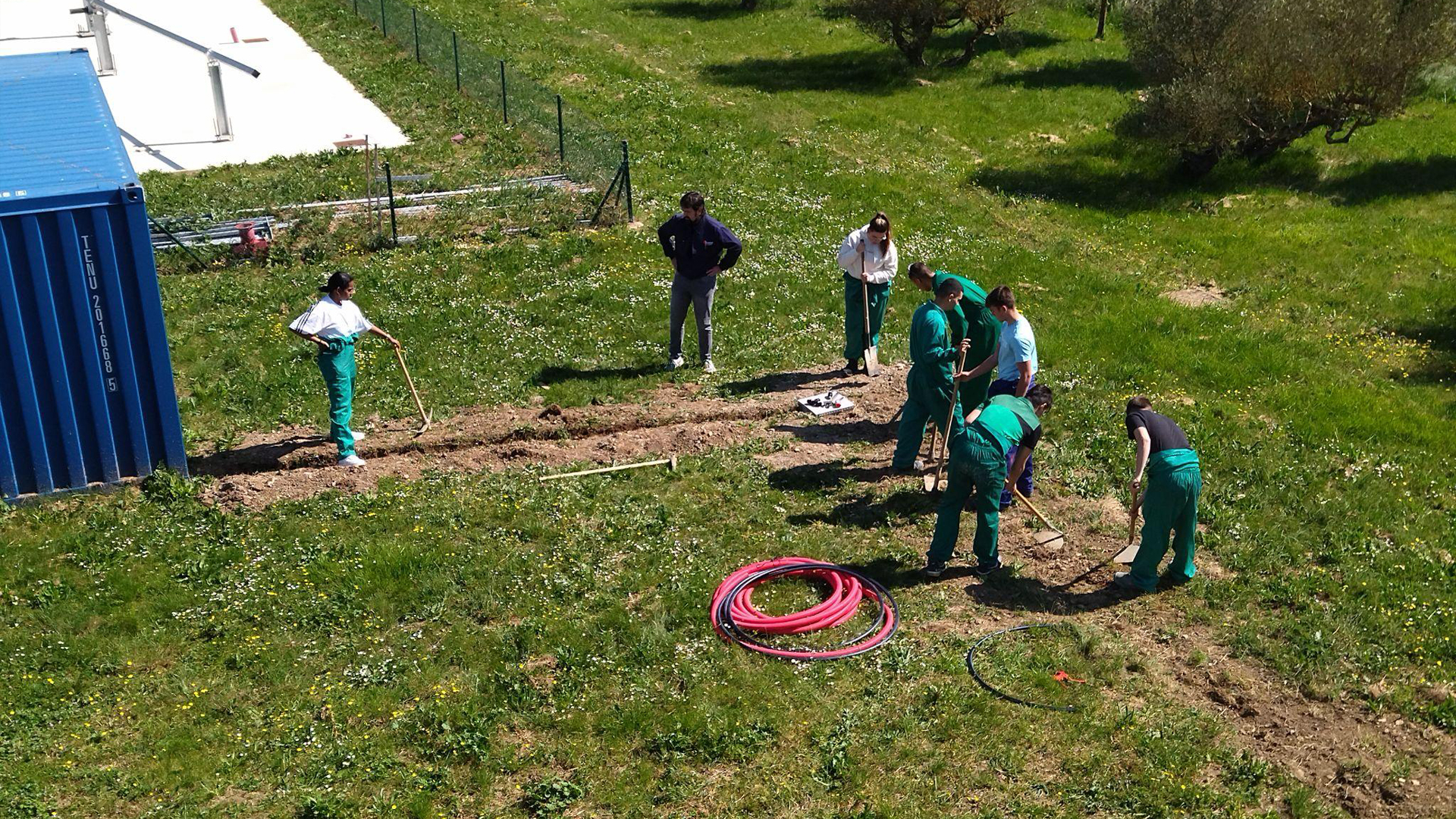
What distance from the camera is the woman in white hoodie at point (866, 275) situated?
1448 cm

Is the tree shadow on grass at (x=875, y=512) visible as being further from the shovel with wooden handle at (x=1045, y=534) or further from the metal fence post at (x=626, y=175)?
the metal fence post at (x=626, y=175)

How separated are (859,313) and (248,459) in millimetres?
6884

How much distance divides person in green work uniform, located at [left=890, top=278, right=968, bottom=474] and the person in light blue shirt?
280mm

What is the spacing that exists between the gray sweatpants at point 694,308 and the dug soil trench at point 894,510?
66 centimetres

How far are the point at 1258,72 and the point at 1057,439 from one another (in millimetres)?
12405

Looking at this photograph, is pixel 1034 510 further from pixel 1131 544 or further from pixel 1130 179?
pixel 1130 179

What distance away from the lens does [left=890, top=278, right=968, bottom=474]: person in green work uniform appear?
471 inches

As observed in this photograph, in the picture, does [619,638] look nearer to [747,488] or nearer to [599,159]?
[747,488]

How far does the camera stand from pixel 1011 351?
1179 centimetres

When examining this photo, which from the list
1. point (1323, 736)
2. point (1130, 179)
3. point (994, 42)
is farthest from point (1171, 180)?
point (1323, 736)

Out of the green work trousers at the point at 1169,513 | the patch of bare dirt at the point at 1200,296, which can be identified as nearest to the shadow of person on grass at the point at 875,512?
the green work trousers at the point at 1169,513

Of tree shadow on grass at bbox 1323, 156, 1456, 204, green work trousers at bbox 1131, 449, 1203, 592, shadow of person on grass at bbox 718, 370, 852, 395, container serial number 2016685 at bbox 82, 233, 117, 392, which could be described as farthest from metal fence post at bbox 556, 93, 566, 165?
green work trousers at bbox 1131, 449, 1203, 592

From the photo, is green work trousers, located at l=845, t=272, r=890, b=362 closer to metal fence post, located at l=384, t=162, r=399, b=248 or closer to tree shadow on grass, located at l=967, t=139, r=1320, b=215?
metal fence post, located at l=384, t=162, r=399, b=248

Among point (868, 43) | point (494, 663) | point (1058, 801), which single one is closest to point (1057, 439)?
point (1058, 801)
